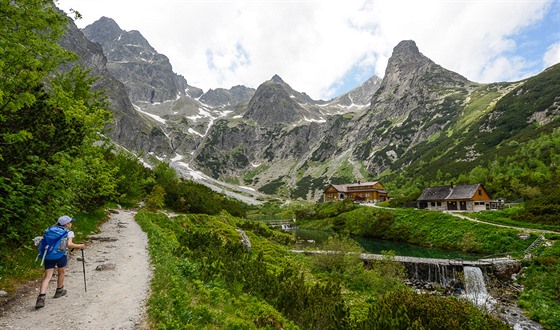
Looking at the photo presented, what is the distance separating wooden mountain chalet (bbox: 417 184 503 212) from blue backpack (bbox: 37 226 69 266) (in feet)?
265

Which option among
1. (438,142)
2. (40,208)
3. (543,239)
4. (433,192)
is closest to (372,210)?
(433,192)

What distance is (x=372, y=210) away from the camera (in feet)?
256

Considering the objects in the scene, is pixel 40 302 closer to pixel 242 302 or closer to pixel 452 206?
pixel 242 302

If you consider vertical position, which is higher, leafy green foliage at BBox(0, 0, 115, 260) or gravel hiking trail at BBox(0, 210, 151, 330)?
leafy green foliage at BBox(0, 0, 115, 260)

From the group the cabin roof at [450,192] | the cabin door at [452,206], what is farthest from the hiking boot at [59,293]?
the cabin door at [452,206]

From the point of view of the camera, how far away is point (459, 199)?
75.2 meters

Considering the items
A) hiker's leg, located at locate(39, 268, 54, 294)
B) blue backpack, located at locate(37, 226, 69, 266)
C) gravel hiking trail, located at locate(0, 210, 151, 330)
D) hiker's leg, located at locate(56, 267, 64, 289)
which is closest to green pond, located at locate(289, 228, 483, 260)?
gravel hiking trail, located at locate(0, 210, 151, 330)

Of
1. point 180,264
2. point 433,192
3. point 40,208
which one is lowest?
point 180,264

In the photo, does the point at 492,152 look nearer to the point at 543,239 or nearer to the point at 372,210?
the point at 372,210

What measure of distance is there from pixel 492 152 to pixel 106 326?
13925cm

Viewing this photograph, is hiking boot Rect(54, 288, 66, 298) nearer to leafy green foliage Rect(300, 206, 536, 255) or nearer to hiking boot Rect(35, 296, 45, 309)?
hiking boot Rect(35, 296, 45, 309)

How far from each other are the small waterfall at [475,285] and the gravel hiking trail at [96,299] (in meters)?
32.3

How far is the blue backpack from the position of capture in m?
9.38

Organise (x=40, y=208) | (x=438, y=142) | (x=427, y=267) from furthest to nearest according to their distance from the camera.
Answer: (x=438, y=142)
(x=427, y=267)
(x=40, y=208)
